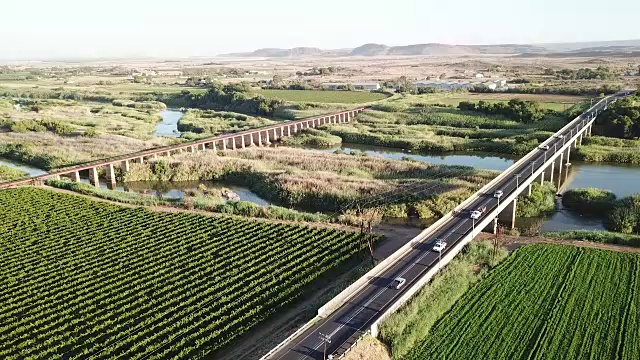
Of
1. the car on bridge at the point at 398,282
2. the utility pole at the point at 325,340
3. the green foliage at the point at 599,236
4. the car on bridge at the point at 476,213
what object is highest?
the car on bridge at the point at 476,213

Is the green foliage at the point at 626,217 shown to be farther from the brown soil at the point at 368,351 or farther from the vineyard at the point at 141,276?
the brown soil at the point at 368,351

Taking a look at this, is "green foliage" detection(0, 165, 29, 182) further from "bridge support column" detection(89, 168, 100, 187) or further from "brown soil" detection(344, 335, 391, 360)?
"brown soil" detection(344, 335, 391, 360)

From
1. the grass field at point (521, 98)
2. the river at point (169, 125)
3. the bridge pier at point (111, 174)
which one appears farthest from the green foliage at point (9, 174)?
the grass field at point (521, 98)

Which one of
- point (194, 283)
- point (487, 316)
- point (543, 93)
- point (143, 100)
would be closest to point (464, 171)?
point (487, 316)

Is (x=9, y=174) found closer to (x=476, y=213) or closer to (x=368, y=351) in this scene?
(x=476, y=213)

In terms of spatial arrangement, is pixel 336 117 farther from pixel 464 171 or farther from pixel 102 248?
pixel 102 248

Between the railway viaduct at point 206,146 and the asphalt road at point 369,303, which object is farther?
the railway viaduct at point 206,146
